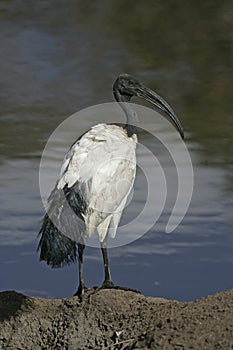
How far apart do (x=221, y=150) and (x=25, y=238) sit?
355 cm

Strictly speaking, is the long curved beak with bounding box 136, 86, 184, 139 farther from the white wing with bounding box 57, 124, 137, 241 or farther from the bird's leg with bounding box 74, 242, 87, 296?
the bird's leg with bounding box 74, 242, 87, 296

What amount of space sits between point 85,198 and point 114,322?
953mm

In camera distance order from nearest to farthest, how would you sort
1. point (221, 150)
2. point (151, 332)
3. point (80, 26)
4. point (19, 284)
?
point (151, 332) → point (19, 284) → point (221, 150) → point (80, 26)

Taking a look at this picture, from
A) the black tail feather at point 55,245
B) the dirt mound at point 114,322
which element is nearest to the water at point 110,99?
the black tail feather at point 55,245

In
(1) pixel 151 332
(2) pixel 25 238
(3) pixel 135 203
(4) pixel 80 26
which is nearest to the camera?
(1) pixel 151 332

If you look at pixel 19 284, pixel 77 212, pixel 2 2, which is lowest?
pixel 2 2

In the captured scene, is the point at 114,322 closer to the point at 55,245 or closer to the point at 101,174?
the point at 55,245

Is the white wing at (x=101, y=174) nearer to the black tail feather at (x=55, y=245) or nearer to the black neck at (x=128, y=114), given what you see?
→ the black tail feather at (x=55, y=245)

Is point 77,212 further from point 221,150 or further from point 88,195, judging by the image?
point 221,150

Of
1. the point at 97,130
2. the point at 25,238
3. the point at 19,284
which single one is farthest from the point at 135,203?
the point at 97,130

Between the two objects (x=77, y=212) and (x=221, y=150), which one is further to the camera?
(x=221, y=150)

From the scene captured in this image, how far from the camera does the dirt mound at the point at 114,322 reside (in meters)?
6.84

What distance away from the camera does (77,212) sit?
809cm

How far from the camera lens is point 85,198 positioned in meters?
8.08
